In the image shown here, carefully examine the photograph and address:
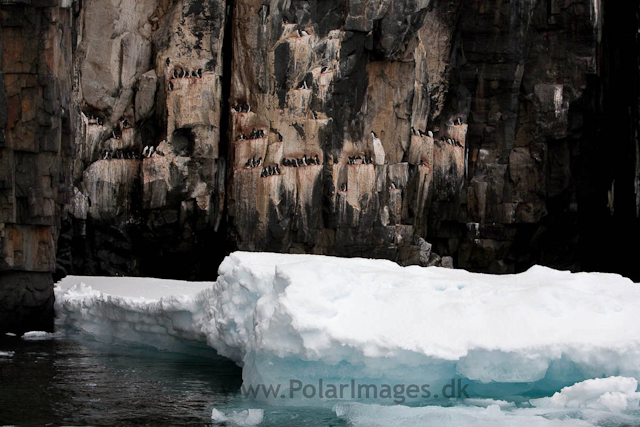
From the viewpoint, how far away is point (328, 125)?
30.7 m

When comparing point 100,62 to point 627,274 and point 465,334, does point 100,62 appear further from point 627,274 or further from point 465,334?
point 627,274

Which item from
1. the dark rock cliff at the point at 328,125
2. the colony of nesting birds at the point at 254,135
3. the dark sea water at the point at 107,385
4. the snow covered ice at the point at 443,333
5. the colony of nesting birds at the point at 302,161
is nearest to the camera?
the snow covered ice at the point at 443,333

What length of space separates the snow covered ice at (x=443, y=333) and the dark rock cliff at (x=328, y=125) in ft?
45.2

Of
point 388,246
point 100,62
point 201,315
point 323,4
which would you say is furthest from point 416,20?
point 201,315

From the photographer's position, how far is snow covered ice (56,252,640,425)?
10180 mm

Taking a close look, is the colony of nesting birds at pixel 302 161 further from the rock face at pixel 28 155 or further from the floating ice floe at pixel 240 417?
the floating ice floe at pixel 240 417

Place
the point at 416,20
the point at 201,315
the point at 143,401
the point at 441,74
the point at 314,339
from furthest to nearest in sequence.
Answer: the point at 441,74, the point at 416,20, the point at 201,315, the point at 143,401, the point at 314,339

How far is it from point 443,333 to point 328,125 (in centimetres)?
2093

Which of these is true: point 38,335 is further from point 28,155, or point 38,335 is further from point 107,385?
point 107,385

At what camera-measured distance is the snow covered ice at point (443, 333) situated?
33.4 ft

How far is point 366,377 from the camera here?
34.6 feet

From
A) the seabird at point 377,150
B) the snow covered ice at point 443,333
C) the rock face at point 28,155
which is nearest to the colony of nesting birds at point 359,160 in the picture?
the seabird at point 377,150

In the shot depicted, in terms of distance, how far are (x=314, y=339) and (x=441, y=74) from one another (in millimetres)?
27670

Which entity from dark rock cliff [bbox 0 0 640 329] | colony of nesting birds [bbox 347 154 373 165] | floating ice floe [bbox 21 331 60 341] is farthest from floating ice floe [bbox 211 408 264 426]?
colony of nesting birds [bbox 347 154 373 165]
